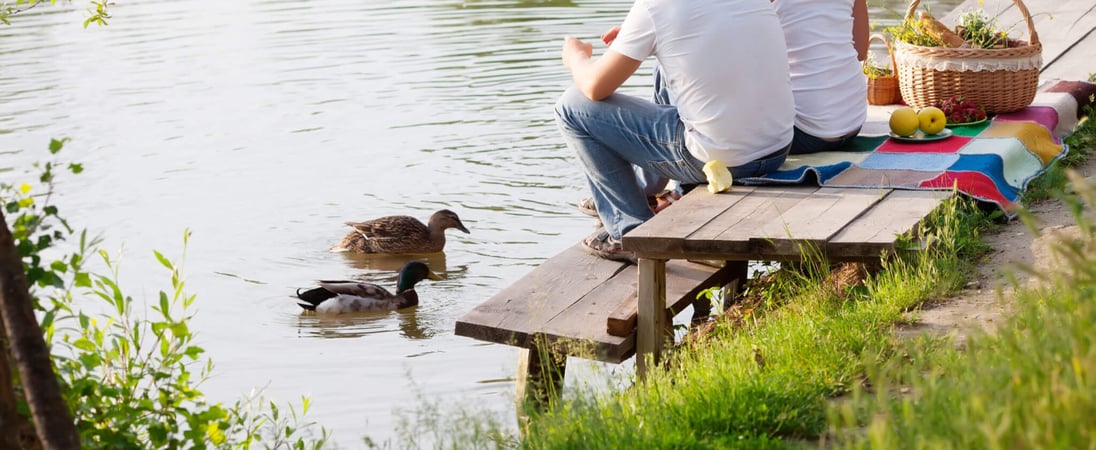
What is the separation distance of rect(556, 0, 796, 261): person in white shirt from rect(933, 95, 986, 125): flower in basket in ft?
4.88

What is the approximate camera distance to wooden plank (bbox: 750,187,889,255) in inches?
203

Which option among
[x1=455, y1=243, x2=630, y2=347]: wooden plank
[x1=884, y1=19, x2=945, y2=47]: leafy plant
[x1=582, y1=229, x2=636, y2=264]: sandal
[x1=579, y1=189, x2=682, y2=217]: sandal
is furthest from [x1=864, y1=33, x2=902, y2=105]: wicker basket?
[x1=455, y1=243, x2=630, y2=347]: wooden plank

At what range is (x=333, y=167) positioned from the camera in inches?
420

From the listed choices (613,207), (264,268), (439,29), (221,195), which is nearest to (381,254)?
(264,268)

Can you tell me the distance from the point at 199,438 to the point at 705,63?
299 centimetres

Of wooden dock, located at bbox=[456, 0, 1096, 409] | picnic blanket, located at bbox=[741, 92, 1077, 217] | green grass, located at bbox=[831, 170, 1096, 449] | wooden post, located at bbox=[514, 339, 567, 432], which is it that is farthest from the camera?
picnic blanket, located at bbox=[741, 92, 1077, 217]

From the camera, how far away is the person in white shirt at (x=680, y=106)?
231 inches

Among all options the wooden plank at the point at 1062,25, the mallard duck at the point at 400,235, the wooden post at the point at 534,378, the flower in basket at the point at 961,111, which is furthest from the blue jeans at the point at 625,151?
the wooden plank at the point at 1062,25

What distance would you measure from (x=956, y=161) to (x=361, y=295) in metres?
3.51

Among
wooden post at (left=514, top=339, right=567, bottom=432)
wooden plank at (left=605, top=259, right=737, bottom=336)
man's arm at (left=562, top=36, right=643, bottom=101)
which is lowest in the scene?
wooden post at (left=514, top=339, right=567, bottom=432)

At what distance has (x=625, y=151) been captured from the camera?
20.3 feet

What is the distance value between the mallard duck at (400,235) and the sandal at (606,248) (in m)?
2.60

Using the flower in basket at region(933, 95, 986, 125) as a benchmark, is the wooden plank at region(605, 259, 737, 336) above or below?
below

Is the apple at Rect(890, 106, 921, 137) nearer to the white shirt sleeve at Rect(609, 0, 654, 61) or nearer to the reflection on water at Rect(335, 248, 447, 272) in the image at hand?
the white shirt sleeve at Rect(609, 0, 654, 61)
